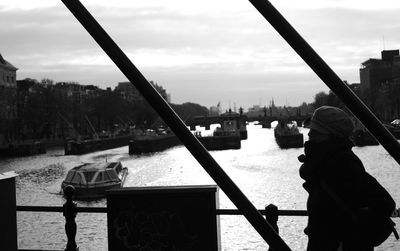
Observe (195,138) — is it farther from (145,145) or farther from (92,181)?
(145,145)

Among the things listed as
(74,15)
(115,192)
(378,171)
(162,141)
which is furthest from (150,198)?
(162,141)

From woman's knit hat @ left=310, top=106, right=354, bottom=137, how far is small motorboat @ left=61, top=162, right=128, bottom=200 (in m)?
30.6

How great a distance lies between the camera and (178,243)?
3.18 meters

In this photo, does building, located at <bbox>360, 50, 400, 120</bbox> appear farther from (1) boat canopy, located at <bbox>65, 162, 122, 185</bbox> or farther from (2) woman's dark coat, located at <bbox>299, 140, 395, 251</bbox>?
(2) woman's dark coat, located at <bbox>299, 140, 395, 251</bbox>

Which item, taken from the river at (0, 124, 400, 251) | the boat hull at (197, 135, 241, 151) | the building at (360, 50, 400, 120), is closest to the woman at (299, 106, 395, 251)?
the river at (0, 124, 400, 251)

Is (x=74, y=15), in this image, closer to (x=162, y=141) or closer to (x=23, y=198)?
(x=23, y=198)

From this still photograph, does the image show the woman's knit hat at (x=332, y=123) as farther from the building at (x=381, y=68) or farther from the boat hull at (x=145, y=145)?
the building at (x=381, y=68)

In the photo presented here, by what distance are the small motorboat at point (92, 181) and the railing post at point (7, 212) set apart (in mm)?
28867

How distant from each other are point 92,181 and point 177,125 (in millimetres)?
32955

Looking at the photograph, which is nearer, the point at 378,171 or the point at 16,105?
the point at 378,171

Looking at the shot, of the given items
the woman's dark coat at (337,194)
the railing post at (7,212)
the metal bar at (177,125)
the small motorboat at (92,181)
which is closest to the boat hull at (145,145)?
the small motorboat at (92,181)

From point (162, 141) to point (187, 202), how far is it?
282 ft

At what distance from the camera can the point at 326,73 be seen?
2219 millimetres

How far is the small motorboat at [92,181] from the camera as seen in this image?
109 ft
